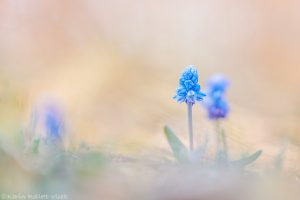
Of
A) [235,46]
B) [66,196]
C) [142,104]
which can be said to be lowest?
[66,196]

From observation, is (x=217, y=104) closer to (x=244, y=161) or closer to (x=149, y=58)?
(x=244, y=161)

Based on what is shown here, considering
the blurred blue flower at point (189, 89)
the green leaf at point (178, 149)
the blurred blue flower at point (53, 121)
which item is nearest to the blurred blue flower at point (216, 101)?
the blurred blue flower at point (189, 89)

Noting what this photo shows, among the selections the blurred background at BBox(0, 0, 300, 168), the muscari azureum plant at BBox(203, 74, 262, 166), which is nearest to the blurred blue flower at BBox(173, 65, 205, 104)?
the muscari azureum plant at BBox(203, 74, 262, 166)

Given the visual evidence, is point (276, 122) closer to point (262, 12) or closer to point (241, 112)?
point (241, 112)

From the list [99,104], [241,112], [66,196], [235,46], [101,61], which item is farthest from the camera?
[235,46]

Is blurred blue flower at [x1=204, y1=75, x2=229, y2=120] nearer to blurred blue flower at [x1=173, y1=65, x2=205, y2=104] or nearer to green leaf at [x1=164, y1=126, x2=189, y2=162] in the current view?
blurred blue flower at [x1=173, y1=65, x2=205, y2=104]

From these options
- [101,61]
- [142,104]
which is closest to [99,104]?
[142,104]

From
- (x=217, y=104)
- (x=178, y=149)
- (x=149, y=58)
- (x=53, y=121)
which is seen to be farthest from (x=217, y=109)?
(x=149, y=58)
